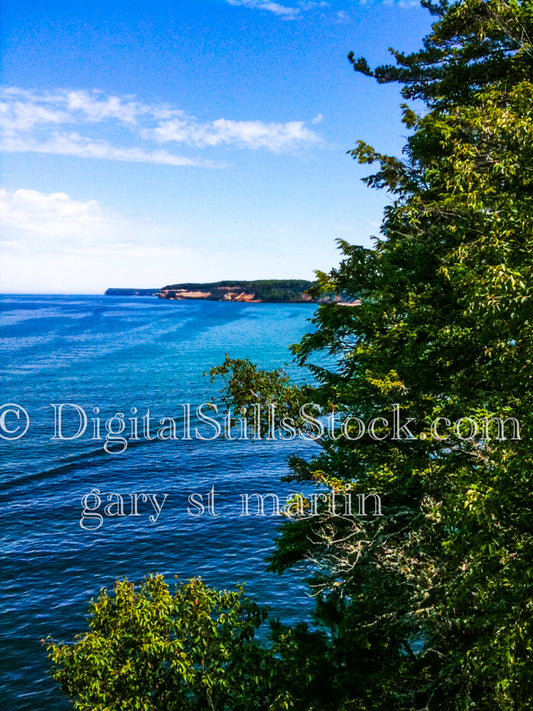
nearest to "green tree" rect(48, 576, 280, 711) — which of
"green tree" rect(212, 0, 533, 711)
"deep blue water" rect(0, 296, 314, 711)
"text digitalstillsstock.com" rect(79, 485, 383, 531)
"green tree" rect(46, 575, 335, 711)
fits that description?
"green tree" rect(46, 575, 335, 711)

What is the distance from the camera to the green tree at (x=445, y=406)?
830 cm

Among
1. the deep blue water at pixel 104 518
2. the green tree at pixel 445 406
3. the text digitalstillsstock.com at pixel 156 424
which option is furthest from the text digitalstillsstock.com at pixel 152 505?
the green tree at pixel 445 406

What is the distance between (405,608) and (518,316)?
7.92m

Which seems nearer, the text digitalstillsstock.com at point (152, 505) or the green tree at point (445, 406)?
the green tree at point (445, 406)

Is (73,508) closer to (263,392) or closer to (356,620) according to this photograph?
(263,392)

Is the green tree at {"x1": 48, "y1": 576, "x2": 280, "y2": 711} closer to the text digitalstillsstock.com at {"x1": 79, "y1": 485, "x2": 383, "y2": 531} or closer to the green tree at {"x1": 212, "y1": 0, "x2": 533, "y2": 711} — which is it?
the green tree at {"x1": 212, "y1": 0, "x2": 533, "y2": 711}

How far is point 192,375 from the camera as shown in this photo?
78875mm

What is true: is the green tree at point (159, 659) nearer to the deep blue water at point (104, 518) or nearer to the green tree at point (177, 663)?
the green tree at point (177, 663)

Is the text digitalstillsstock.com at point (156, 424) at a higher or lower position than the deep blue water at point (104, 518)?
higher

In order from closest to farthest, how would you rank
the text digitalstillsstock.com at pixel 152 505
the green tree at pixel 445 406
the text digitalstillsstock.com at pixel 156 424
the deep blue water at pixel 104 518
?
the green tree at pixel 445 406 → the text digitalstillsstock.com at pixel 156 424 → the deep blue water at pixel 104 518 → the text digitalstillsstock.com at pixel 152 505

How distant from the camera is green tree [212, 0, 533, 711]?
8.30 metres

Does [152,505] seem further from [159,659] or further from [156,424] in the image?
[159,659]

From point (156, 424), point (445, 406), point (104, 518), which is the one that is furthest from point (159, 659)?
point (156, 424)

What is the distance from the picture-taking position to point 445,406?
40.2ft
